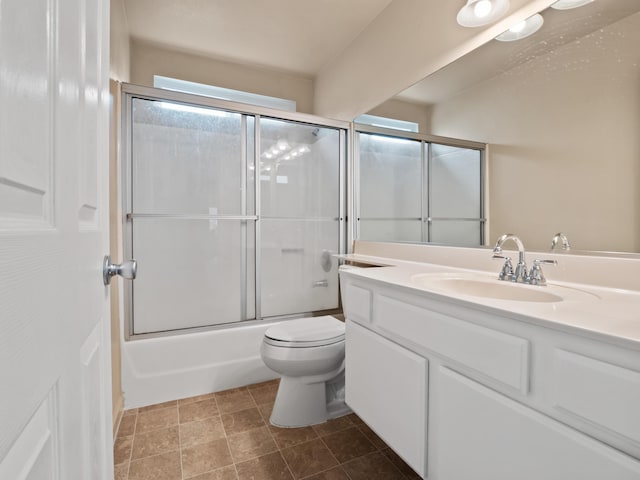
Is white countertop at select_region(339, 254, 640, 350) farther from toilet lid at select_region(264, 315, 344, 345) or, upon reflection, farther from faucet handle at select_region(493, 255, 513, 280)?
toilet lid at select_region(264, 315, 344, 345)

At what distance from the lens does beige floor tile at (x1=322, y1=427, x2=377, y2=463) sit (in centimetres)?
146

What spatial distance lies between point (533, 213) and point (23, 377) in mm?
1525

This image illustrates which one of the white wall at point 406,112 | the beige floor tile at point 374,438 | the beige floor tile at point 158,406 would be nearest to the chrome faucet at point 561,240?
the white wall at point 406,112

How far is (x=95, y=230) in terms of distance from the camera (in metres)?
0.62

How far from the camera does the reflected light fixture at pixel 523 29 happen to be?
1272 mm

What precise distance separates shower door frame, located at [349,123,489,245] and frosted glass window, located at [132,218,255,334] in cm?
83

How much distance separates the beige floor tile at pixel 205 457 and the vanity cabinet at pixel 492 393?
2.28 feet

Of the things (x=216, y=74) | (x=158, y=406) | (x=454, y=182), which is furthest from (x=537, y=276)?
(x=216, y=74)

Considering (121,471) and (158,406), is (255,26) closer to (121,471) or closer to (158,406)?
(158,406)

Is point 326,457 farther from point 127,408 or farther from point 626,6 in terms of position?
point 626,6

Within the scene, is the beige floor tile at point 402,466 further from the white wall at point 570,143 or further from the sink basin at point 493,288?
the white wall at point 570,143

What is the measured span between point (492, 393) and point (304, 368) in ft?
3.29

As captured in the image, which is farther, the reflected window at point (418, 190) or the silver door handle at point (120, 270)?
the reflected window at point (418, 190)

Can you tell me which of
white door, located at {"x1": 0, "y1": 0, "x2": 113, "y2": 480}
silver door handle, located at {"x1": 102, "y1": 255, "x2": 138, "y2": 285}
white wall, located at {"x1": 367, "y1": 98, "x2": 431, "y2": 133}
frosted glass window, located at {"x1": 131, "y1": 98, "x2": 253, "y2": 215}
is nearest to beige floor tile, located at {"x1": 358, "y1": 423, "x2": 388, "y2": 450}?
white door, located at {"x1": 0, "y1": 0, "x2": 113, "y2": 480}
